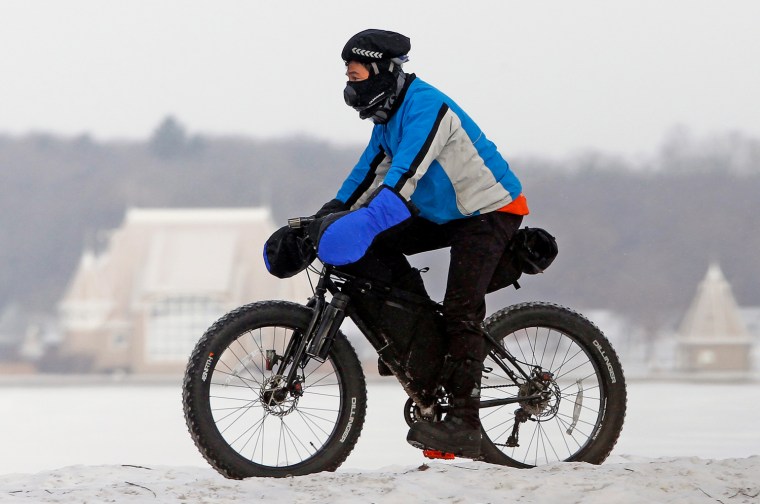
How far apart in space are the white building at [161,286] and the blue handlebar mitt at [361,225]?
3160 centimetres

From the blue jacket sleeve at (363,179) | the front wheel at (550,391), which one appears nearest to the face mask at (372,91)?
the blue jacket sleeve at (363,179)

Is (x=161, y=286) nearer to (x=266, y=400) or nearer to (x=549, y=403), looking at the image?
(x=549, y=403)

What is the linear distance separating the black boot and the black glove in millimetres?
774

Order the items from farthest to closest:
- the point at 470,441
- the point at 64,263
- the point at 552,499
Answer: the point at 64,263
the point at 470,441
the point at 552,499

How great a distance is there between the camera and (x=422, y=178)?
172 inches

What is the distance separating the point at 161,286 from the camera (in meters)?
38.9

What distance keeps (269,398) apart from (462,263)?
910 millimetres

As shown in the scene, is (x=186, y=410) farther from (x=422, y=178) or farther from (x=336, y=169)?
(x=336, y=169)

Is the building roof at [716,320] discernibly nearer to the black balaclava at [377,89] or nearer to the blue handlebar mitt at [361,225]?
the black balaclava at [377,89]

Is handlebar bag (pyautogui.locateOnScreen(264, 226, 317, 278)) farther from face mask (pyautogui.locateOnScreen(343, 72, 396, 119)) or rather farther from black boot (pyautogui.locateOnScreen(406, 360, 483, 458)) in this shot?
black boot (pyautogui.locateOnScreen(406, 360, 483, 458))

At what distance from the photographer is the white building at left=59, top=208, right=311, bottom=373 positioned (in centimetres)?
3753

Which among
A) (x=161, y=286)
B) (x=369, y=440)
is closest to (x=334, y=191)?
(x=161, y=286)

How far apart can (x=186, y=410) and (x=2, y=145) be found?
55562 mm

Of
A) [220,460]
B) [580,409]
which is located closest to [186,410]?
[220,460]
